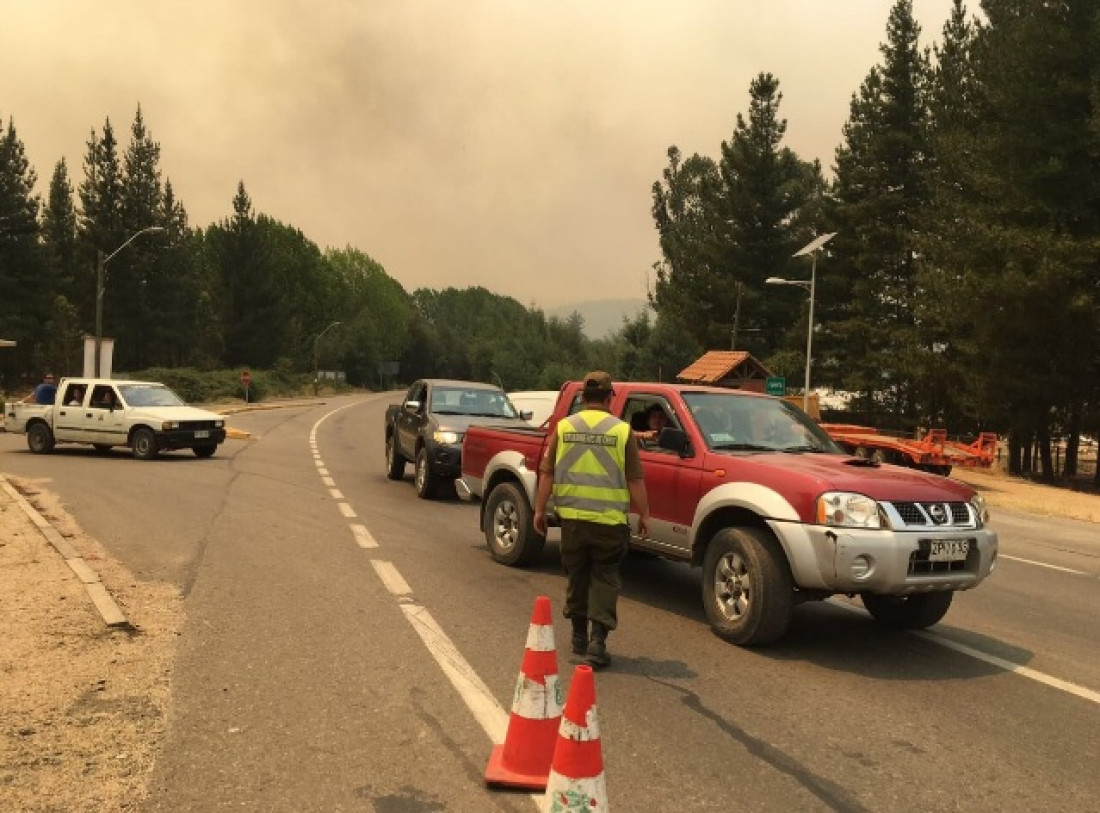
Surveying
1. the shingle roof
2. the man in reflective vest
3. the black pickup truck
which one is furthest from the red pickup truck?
the shingle roof

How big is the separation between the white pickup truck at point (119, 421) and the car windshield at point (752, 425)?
572 inches

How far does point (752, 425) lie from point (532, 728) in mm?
3990

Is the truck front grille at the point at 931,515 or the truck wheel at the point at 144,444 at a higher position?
the truck front grille at the point at 931,515

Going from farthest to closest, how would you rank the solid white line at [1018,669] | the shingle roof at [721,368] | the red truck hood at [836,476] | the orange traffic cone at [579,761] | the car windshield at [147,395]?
the shingle roof at [721,368] < the car windshield at [147,395] < the red truck hood at [836,476] < the solid white line at [1018,669] < the orange traffic cone at [579,761]

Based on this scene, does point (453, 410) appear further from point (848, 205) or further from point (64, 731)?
point (848, 205)

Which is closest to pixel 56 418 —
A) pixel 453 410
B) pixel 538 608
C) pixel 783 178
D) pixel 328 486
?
pixel 328 486

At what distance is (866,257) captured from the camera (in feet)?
141

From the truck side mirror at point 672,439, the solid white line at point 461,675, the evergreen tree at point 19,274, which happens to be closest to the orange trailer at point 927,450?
the truck side mirror at point 672,439

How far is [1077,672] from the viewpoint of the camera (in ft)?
19.9

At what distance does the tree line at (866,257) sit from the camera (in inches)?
1046

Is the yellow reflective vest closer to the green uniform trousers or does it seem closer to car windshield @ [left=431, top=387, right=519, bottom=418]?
the green uniform trousers

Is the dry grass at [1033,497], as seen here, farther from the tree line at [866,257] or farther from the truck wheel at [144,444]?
the truck wheel at [144,444]

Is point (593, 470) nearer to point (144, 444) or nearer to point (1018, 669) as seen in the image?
point (1018, 669)

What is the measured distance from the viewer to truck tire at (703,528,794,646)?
6016mm
